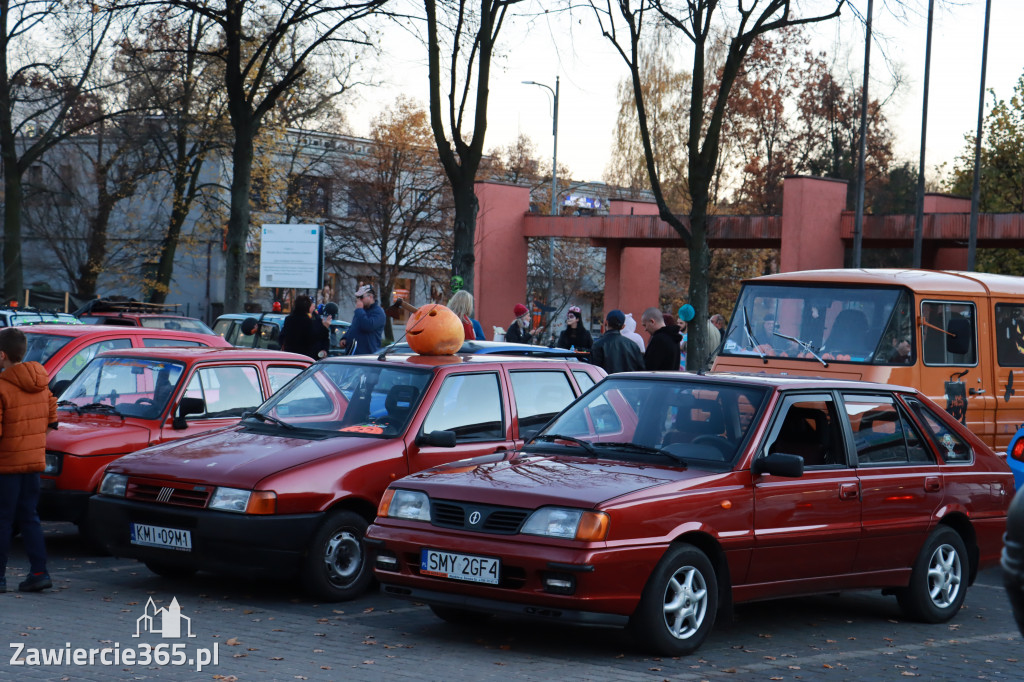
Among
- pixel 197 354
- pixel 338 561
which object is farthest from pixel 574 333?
pixel 338 561

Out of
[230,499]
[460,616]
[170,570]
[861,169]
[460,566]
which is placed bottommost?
[170,570]

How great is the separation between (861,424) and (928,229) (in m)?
29.7

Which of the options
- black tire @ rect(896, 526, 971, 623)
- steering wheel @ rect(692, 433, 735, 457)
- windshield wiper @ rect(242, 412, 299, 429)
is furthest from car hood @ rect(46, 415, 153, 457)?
black tire @ rect(896, 526, 971, 623)

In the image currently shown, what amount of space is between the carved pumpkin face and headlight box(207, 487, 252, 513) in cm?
217

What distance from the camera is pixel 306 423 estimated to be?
349 inches

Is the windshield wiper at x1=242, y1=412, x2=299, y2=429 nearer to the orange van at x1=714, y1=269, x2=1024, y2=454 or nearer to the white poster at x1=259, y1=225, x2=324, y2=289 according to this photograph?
the orange van at x1=714, y1=269, x2=1024, y2=454

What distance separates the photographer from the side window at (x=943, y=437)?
8375mm

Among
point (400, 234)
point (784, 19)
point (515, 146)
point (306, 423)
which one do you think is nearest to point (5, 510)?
point (306, 423)

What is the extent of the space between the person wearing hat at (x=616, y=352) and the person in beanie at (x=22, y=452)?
705 centimetres

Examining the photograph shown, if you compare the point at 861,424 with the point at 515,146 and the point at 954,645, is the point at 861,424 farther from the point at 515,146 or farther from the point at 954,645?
the point at 515,146

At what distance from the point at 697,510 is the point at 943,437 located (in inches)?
101

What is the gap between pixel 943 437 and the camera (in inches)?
333

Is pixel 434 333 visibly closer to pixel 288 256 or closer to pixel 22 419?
pixel 22 419

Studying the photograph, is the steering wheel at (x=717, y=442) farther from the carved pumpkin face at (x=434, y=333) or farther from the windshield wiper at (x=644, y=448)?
the carved pumpkin face at (x=434, y=333)
